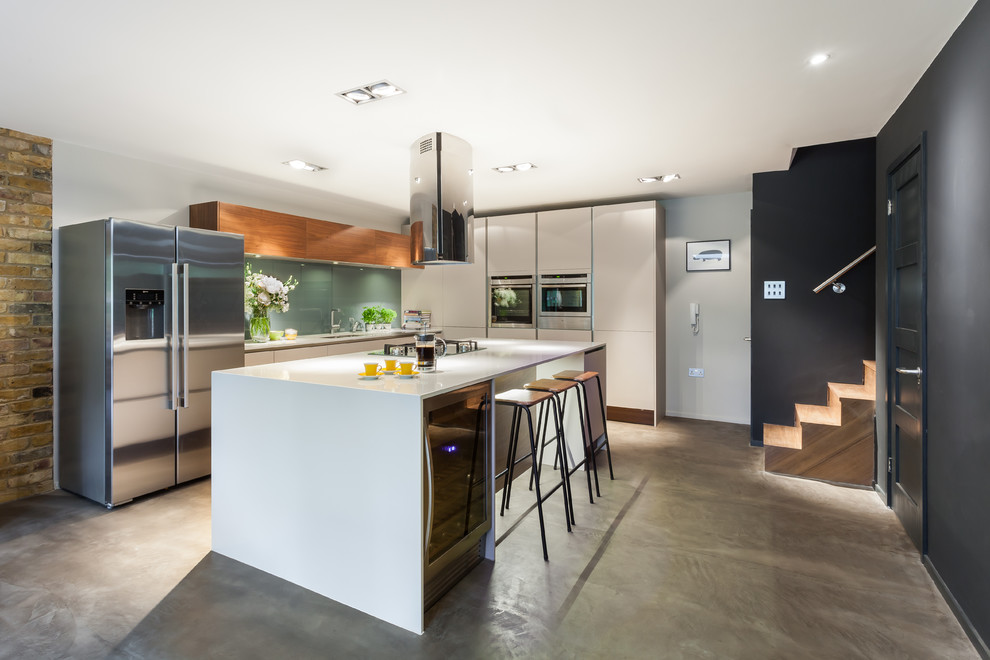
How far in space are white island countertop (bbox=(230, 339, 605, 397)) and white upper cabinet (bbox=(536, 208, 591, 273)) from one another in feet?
6.53

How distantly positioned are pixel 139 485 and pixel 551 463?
2747 mm

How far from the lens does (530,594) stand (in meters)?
2.14

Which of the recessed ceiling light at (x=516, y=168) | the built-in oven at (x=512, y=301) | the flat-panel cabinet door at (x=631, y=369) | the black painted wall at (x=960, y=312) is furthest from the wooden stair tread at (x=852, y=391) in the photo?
the built-in oven at (x=512, y=301)

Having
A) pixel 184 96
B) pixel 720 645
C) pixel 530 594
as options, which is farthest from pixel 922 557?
pixel 184 96

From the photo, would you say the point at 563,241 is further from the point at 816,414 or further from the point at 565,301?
the point at 816,414

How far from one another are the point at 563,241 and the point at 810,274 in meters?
2.30

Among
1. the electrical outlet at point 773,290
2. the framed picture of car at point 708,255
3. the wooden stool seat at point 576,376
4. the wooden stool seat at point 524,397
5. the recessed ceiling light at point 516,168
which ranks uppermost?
the recessed ceiling light at point 516,168

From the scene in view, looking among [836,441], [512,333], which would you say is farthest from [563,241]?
[836,441]

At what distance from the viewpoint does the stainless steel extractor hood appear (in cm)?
302

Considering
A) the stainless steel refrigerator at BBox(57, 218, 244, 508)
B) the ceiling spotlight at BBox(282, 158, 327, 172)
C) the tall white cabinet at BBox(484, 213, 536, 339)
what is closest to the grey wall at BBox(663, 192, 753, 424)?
the tall white cabinet at BBox(484, 213, 536, 339)

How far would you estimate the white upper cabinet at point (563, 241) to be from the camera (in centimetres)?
531

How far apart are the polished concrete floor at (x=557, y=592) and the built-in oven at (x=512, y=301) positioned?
2.78m

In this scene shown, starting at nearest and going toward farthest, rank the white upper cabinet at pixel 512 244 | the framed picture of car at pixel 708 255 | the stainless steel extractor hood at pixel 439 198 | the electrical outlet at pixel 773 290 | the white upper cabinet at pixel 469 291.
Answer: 1. the stainless steel extractor hood at pixel 439 198
2. the electrical outlet at pixel 773 290
3. the framed picture of car at pixel 708 255
4. the white upper cabinet at pixel 512 244
5. the white upper cabinet at pixel 469 291

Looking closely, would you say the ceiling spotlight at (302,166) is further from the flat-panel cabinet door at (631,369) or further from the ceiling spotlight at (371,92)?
the flat-panel cabinet door at (631,369)
